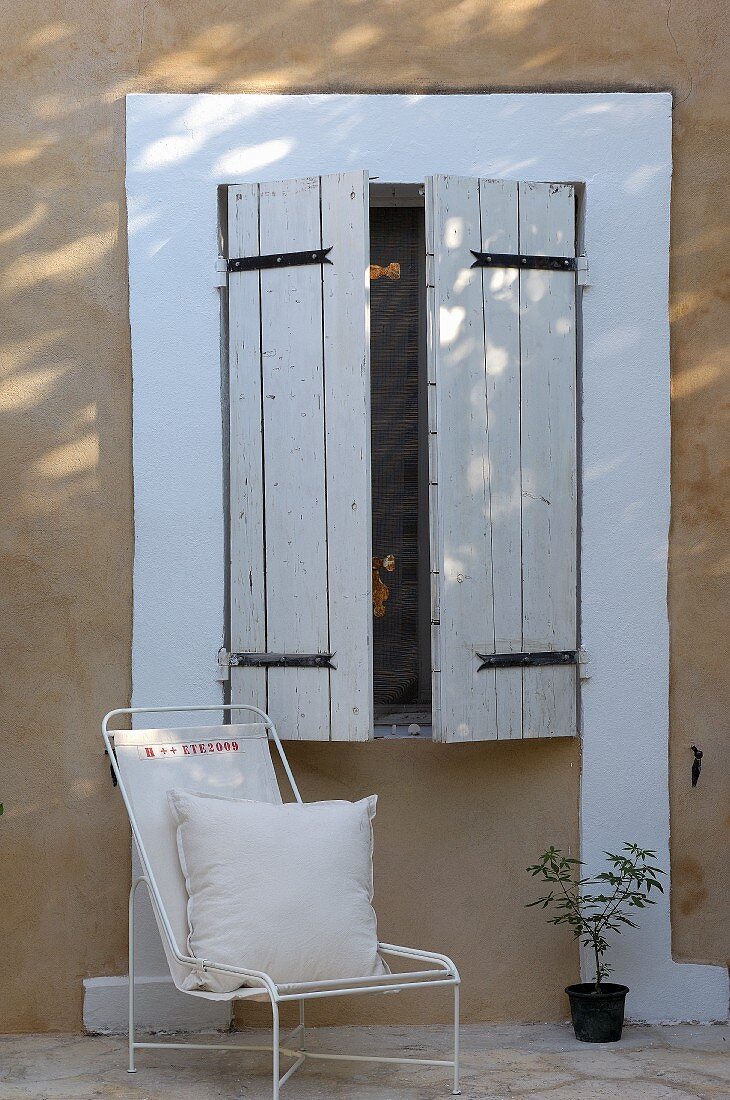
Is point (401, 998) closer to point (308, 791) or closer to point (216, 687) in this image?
point (308, 791)

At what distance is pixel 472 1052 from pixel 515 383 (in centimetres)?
201

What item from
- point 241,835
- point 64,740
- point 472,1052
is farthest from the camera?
point 64,740

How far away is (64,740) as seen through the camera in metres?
3.90

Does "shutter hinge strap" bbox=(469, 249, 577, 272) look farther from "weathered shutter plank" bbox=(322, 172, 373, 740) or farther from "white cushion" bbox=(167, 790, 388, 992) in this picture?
"white cushion" bbox=(167, 790, 388, 992)

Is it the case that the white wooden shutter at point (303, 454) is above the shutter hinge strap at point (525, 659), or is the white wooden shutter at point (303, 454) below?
above

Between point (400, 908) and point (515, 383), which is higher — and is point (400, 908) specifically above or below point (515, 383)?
below

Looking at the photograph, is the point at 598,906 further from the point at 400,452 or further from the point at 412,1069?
the point at 400,452

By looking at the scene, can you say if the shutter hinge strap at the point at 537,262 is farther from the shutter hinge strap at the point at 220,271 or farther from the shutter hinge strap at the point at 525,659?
the shutter hinge strap at the point at 525,659

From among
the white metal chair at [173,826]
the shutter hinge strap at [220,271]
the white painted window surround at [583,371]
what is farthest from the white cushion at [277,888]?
the shutter hinge strap at [220,271]

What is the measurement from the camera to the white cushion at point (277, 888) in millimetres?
3139

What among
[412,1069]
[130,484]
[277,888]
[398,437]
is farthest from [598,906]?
[130,484]

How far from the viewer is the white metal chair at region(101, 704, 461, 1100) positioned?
3.11 m

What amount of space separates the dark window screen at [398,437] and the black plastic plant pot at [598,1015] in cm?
107

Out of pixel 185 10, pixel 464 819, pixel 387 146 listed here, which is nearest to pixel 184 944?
pixel 464 819
